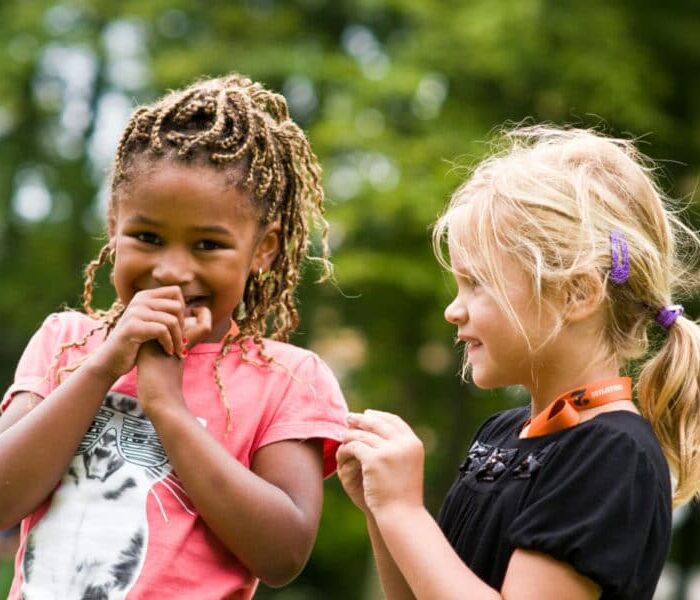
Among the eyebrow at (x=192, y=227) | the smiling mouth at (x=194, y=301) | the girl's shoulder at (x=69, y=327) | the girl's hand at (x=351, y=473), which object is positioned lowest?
the girl's hand at (x=351, y=473)

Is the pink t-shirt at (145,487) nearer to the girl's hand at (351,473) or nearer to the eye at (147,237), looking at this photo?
the girl's hand at (351,473)

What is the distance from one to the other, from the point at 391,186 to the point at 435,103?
1261 millimetres

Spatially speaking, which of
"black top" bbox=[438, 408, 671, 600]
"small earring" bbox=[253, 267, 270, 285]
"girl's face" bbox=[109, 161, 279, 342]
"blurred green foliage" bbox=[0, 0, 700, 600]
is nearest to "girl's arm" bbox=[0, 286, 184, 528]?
"girl's face" bbox=[109, 161, 279, 342]

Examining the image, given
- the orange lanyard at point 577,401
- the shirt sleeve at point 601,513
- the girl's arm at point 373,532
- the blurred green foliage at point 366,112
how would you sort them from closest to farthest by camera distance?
the shirt sleeve at point 601,513
the orange lanyard at point 577,401
the girl's arm at point 373,532
the blurred green foliage at point 366,112

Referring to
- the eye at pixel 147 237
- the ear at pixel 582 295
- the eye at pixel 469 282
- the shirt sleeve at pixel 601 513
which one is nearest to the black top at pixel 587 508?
the shirt sleeve at pixel 601 513

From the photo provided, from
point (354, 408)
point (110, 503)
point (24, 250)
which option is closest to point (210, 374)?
point (110, 503)

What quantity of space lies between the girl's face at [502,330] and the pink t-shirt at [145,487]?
0.38 m

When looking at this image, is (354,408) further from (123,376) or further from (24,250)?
(123,376)

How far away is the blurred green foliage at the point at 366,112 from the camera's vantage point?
1053 cm

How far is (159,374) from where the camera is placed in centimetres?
255

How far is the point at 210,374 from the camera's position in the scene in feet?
8.99

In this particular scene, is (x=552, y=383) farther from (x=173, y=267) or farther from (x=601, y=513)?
(x=173, y=267)

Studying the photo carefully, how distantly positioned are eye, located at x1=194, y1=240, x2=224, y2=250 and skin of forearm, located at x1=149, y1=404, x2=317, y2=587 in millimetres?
371

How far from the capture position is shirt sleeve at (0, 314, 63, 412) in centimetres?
274
